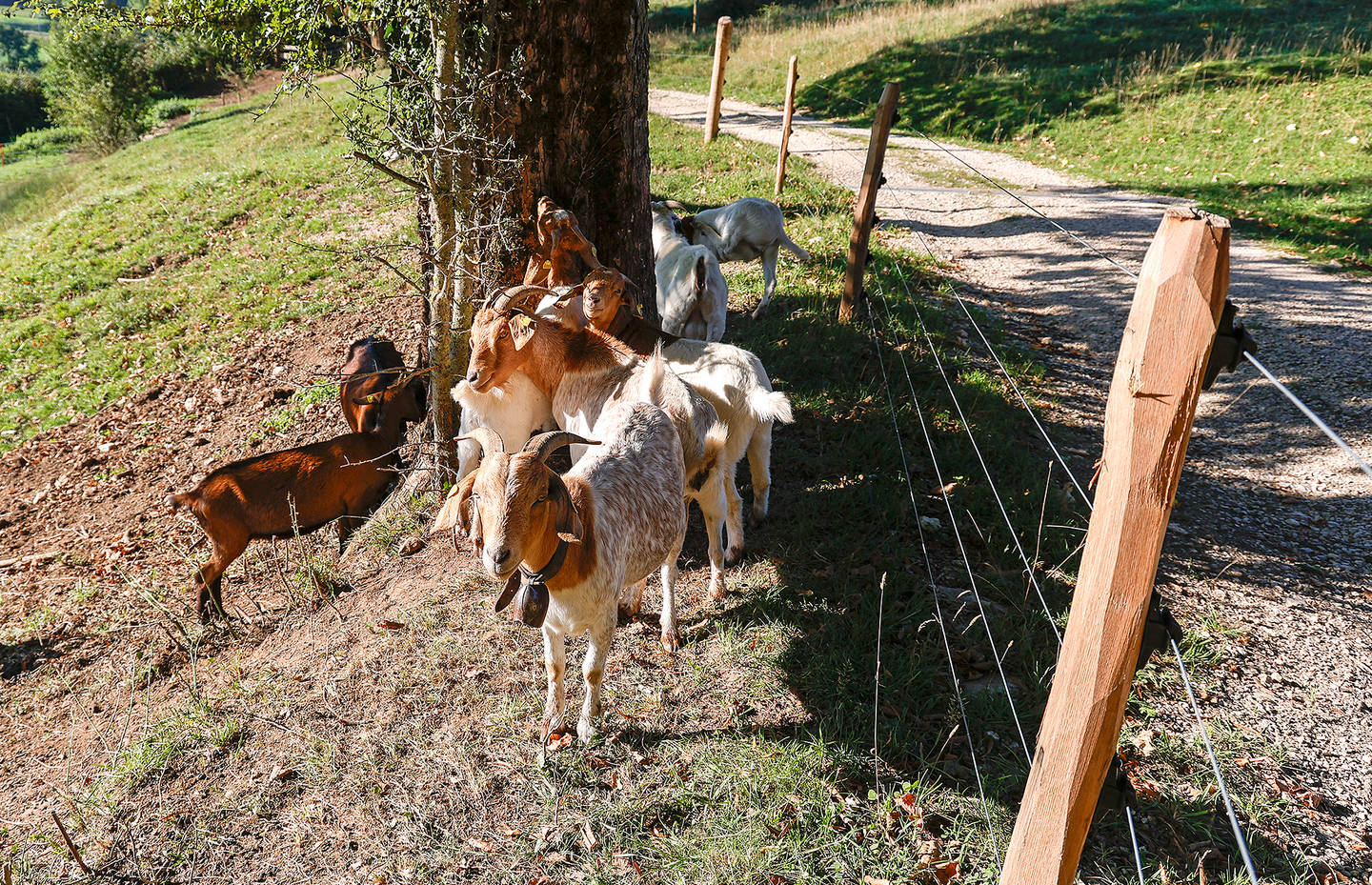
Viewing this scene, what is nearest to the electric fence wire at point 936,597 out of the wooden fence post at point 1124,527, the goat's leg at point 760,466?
the goat's leg at point 760,466

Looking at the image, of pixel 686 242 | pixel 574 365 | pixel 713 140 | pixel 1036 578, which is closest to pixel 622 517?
pixel 574 365

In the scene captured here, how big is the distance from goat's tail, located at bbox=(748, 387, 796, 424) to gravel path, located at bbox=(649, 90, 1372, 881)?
2559 mm

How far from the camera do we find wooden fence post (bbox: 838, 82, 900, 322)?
6883 millimetres

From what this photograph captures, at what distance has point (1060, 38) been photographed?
66.5 feet

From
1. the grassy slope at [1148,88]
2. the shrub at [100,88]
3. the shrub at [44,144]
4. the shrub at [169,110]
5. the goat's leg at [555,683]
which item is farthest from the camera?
the shrub at [44,144]

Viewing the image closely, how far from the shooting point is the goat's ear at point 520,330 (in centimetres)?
477

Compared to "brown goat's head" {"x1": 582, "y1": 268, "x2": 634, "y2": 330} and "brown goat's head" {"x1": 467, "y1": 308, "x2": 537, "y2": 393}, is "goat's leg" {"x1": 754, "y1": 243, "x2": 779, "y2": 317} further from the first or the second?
"brown goat's head" {"x1": 467, "y1": 308, "x2": 537, "y2": 393}

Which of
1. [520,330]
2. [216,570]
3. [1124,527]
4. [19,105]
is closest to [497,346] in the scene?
[520,330]

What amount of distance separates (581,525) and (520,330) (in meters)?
1.93

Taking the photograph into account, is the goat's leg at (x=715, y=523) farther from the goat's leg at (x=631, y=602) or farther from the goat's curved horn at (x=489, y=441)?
the goat's curved horn at (x=489, y=441)

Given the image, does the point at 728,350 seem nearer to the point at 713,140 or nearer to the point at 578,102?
the point at 578,102

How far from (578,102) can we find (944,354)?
4232 mm

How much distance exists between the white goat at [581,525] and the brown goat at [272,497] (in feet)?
7.65

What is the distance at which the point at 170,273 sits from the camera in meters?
11.3
